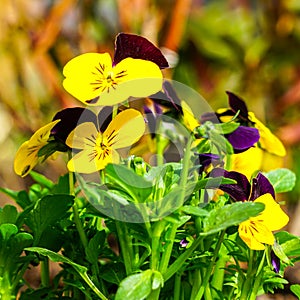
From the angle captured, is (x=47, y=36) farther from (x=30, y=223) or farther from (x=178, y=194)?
(x=178, y=194)

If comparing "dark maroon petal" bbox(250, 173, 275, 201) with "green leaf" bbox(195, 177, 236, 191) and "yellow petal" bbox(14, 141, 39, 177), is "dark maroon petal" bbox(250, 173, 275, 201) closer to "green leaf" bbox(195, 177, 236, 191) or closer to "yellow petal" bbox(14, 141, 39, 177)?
"green leaf" bbox(195, 177, 236, 191)

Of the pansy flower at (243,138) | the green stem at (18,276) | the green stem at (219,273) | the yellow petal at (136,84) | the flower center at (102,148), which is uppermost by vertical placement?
the yellow petal at (136,84)

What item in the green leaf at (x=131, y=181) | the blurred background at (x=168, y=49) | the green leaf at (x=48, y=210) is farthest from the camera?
the blurred background at (x=168, y=49)

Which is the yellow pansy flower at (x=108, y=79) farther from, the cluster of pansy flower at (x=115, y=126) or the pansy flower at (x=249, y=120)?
the pansy flower at (x=249, y=120)

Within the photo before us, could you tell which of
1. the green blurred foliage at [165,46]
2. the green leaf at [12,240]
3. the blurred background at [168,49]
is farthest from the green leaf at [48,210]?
the green blurred foliage at [165,46]

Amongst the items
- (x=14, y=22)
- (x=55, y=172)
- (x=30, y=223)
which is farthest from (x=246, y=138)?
(x=14, y=22)

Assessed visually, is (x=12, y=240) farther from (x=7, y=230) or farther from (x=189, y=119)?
(x=189, y=119)

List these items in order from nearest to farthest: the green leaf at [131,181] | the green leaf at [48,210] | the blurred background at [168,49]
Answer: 1. the green leaf at [131,181]
2. the green leaf at [48,210]
3. the blurred background at [168,49]

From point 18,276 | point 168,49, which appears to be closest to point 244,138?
point 18,276

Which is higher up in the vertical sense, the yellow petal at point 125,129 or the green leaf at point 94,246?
the yellow petal at point 125,129

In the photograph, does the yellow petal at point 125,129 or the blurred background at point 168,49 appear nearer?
the yellow petal at point 125,129
